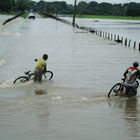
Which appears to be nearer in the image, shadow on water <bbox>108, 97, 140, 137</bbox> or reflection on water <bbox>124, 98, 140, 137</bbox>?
reflection on water <bbox>124, 98, 140, 137</bbox>

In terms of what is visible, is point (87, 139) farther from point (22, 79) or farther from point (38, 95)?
point (22, 79)

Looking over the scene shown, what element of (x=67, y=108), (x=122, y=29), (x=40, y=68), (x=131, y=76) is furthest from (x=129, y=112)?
(x=122, y=29)

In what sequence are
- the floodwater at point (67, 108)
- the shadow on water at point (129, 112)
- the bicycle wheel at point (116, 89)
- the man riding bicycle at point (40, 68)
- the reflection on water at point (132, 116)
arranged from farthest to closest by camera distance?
the man riding bicycle at point (40, 68) → the bicycle wheel at point (116, 89) → the shadow on water at point (129, 112) → the reflection on water at point (132, 116) → the floodwater at point (67, 108)

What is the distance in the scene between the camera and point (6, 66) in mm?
30781

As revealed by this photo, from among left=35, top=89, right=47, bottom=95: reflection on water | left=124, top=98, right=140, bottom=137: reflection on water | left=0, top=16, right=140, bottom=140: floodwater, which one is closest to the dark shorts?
left=0, top=16, right=140, bottom=140: floodwater

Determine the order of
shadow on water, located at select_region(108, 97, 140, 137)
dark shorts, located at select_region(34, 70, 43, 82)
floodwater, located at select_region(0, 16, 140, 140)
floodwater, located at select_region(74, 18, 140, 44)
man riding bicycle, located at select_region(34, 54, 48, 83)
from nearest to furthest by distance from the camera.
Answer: floodwater, located at select_region(0, 16, 140, 140) → shadow on water, located at select_region(108, 97, 140, 137) → man riding bicycle, located at select_region(34, 54, 48, 83) → dark shorts, located at select_region(34, 70, 43, 82) → floodwater, located at select_region(74, 18, 140, 44)

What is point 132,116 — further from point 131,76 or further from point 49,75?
point 49,75

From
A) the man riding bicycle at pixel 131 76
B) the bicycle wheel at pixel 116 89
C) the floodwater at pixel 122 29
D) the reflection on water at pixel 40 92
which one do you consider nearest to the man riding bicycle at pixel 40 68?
the reflection on water at pixel 40 92

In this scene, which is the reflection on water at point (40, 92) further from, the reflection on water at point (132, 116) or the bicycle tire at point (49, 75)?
the reflection on water at point (132, 116)

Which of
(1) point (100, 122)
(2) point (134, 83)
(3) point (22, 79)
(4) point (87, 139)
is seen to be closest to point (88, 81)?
(3) point (22, 79)

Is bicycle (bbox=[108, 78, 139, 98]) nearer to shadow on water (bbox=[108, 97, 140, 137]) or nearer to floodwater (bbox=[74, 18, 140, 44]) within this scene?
shadow on water (bbox=[108, 97, 140, 137])

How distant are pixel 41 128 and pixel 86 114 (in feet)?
8.64

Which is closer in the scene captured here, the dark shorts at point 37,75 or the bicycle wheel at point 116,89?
the bicycle wheel at point 116,89

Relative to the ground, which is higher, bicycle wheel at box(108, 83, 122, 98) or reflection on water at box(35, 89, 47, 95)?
bicycle wheel at box(108, 83, 122, 98)
